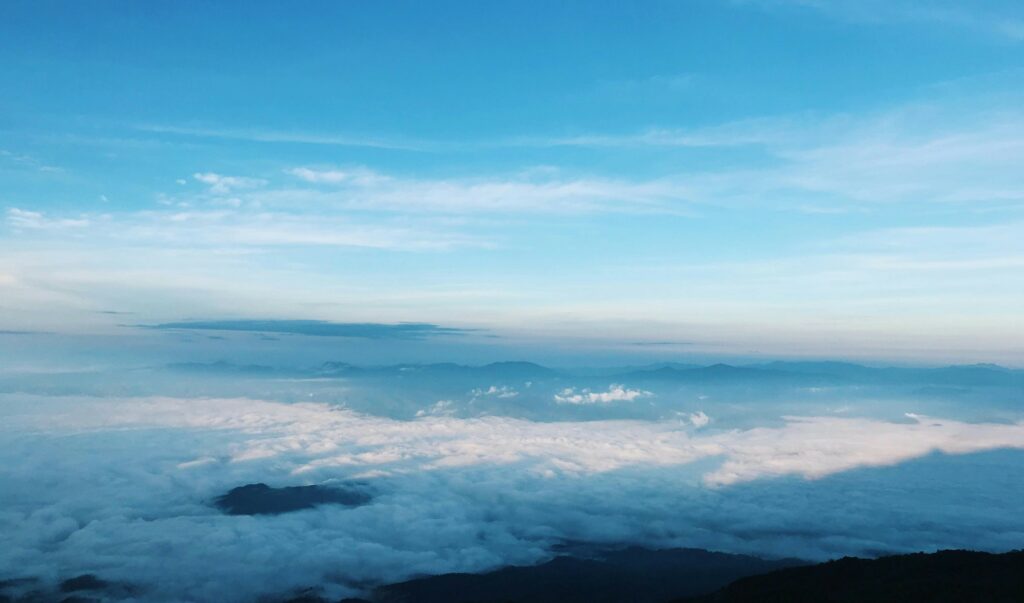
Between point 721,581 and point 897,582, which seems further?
point 721,581

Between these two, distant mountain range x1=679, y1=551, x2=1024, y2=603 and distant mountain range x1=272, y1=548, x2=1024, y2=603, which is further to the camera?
distant mountain range x1=272, y1=548, x2=1024, y2=603

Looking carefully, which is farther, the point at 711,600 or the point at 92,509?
the point at 92,509

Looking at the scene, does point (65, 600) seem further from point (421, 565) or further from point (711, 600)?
point (711, 600)

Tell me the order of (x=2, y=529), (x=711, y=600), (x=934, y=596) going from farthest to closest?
(x=2, y=529) → (x=711, y=600) → (x=934, y=596)

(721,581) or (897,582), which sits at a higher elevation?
(897,582)

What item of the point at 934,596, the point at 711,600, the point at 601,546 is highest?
the point at 934,596

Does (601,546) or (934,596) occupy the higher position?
(934,596)

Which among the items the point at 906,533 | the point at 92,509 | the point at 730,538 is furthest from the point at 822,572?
the point at 92,509

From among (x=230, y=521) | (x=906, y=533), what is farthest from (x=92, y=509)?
(x=906, y=533)

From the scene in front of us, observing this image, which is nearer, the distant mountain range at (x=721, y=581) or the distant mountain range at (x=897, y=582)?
the distant mountain range at (x=897, y=582)

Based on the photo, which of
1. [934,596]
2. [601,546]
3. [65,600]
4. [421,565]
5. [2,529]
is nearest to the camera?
[934,596]
